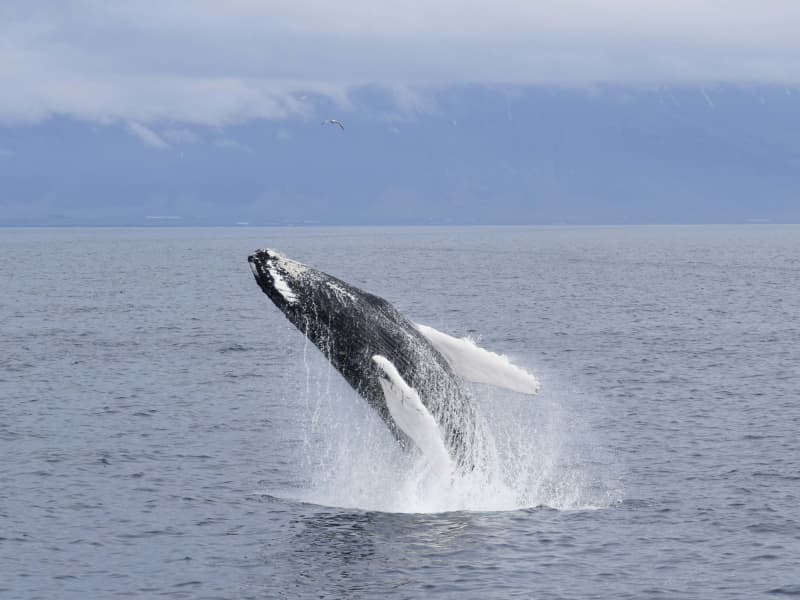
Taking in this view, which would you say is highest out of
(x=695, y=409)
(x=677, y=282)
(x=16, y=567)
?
(x=677, y=282)

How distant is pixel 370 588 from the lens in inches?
739

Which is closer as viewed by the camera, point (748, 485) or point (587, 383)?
point (748, 485)

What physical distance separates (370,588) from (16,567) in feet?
19.5

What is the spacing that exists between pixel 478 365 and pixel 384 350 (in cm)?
164

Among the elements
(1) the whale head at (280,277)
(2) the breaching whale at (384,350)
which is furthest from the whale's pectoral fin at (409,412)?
(1) the whale head at (280,277)

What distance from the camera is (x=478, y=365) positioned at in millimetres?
20531

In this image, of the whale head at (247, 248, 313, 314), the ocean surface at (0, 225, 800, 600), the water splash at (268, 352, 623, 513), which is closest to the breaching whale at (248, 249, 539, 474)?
the whale head at (247, 248, 313, 314)

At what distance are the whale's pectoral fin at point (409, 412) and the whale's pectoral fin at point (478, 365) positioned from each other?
1.25 meters

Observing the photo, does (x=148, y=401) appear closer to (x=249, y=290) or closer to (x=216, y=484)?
(x=216, y=484)

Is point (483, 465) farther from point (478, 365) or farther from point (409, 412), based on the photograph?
point (409, 412)

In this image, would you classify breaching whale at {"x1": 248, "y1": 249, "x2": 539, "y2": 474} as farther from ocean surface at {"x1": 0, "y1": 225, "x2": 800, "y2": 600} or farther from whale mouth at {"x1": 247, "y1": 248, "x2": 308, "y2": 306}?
ocean surface at {"x1": 0, "y1": 225, "x2": 800, "y2": 600}

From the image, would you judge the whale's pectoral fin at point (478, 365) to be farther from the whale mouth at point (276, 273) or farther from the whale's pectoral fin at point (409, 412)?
the whale mouth at point (276, 273)

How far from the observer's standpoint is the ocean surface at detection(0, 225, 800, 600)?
19.5 meters

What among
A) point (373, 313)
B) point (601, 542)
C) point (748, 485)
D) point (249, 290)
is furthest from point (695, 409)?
point (249, 290)
